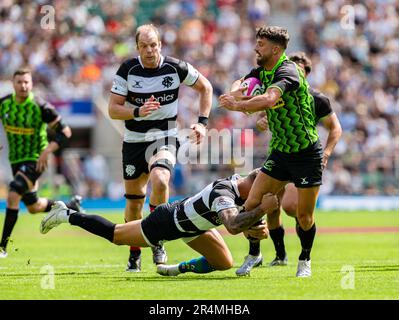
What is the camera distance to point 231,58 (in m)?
28.6

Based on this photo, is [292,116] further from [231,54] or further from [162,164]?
[231,54]

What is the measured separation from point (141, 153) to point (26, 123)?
2.99m

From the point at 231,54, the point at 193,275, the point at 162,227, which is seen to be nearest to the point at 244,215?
the point at 162,227

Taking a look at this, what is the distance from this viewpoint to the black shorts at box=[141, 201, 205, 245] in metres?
9.09

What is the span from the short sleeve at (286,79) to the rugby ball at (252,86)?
1.09 ft

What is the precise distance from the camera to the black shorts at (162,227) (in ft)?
29.8

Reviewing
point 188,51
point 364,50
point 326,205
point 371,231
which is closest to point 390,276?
point 371,231

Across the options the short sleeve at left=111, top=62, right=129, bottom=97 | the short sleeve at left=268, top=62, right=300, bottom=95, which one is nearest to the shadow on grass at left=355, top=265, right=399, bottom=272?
the short sleeve at left=268, top=62, right=300, bottom=95

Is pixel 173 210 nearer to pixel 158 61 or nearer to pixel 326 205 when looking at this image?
pixel 158 61

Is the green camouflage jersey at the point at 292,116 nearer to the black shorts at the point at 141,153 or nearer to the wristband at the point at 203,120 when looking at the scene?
the wristband at the point at 203,120

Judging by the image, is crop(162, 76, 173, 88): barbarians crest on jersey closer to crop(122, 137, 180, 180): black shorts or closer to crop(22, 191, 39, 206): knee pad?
crop(122, 137, 180, 180): black shorts

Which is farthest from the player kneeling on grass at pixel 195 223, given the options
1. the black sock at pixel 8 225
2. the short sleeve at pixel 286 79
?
the black sock at pixel 8 225

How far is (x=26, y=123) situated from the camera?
526 inches
